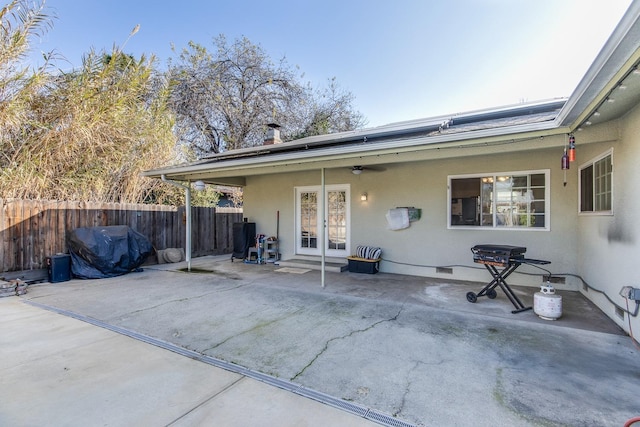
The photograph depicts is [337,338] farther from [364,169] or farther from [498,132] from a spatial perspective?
[364,169]

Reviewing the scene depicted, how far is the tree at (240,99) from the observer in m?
14.2

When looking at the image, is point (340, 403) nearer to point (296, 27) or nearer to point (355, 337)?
point (355, 337)

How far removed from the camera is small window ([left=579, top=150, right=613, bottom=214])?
3930mm

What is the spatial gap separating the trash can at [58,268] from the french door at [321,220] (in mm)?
5064

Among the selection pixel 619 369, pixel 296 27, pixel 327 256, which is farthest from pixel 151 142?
pixel 619 369

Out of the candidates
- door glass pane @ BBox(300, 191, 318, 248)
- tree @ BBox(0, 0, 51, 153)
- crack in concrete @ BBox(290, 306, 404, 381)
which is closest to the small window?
crack in concrete @ BBox(290, 306, 404, 381)

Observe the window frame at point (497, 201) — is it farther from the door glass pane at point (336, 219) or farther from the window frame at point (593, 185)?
the door glass pane at point (336, 219)

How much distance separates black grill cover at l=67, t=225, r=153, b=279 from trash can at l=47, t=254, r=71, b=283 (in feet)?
0.50

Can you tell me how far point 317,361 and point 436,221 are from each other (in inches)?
173

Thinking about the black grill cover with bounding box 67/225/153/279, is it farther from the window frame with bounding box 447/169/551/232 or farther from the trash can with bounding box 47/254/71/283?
the window frame with bounding box 447/169/551/232

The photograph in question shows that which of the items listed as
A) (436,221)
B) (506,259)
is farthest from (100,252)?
(506,259)

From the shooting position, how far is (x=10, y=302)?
4.86m

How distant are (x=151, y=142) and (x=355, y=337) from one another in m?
8.89

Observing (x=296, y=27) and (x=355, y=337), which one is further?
(x=296, y=27)
